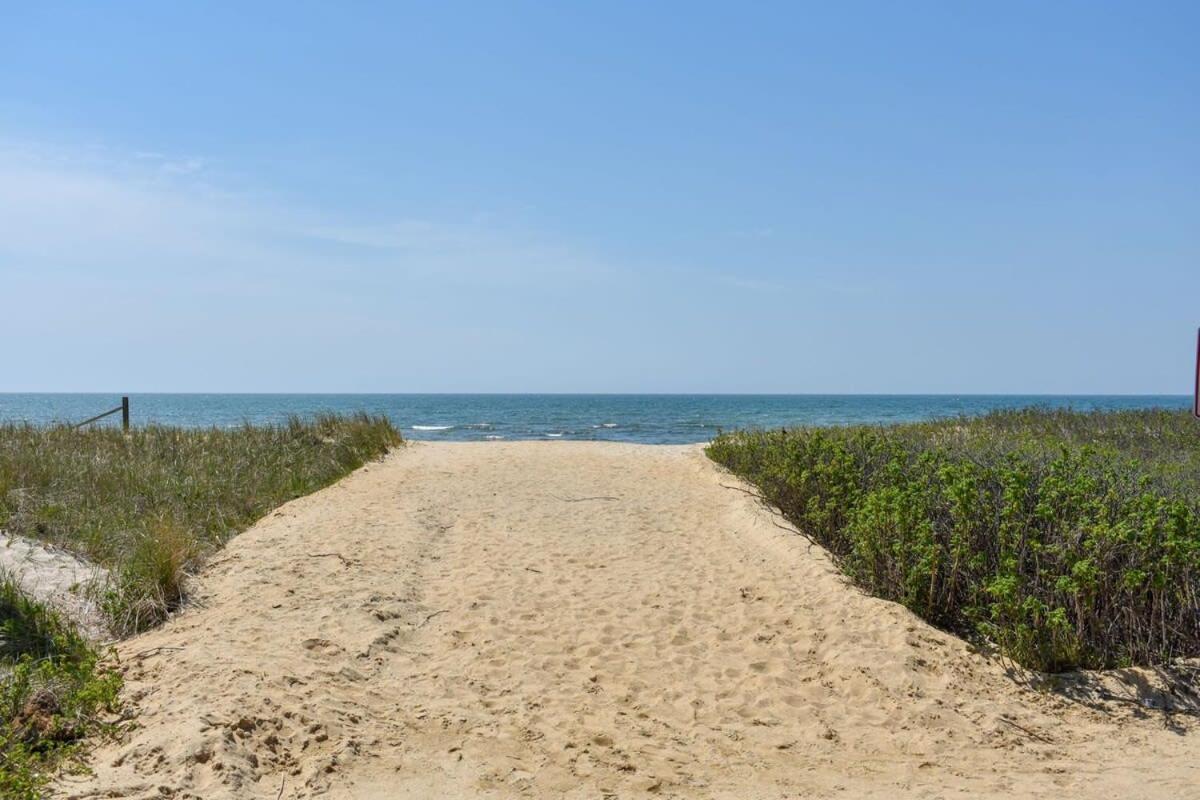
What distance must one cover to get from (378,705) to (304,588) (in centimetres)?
268

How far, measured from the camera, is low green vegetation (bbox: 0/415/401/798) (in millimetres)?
5383

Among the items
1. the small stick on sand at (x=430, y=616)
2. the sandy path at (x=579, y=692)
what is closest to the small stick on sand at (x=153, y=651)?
the sandy path at (x=579, y=692)

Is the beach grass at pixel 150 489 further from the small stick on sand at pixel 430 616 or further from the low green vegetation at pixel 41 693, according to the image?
the small stick on sand at pixel 430 616

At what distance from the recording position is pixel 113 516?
975cm

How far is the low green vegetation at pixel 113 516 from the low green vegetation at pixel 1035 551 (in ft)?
20.7

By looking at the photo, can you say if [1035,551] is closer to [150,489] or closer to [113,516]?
[113,516]

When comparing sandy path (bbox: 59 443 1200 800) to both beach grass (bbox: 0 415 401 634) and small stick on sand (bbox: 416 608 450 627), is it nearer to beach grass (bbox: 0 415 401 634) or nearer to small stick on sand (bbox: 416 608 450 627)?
small stick on sand (bbox: 416 608 450 627)

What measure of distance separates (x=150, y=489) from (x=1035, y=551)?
10.2 metres

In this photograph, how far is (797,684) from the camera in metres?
6.46

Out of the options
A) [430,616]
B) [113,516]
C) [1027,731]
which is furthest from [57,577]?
[1027,731]

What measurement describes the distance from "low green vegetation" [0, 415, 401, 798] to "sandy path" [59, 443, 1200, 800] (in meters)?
0.35

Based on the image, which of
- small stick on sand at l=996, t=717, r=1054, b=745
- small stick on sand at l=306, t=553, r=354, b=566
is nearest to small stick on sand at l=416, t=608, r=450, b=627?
small stick on sand at l=306, t=553, r=354, b=566

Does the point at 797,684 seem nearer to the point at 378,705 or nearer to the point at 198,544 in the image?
the point at 378,705

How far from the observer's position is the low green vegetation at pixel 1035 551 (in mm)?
6629
